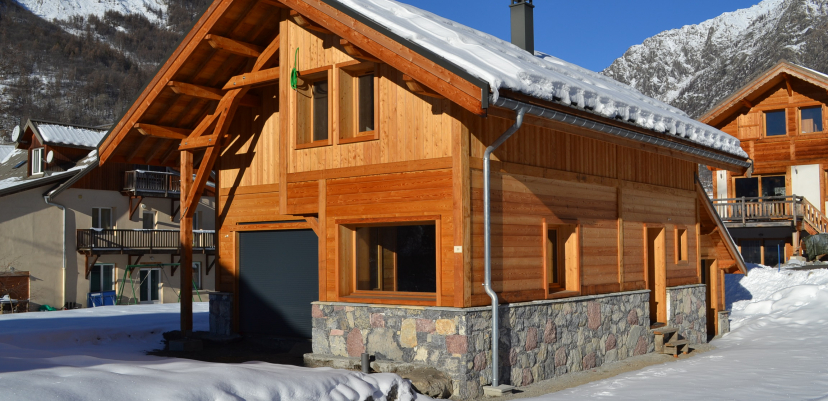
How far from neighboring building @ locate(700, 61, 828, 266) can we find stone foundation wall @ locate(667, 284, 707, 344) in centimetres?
1230

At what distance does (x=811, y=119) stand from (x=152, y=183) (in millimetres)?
27099

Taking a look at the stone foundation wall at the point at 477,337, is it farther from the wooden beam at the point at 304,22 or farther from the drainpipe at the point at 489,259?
the wooden beam at the point at 304,22

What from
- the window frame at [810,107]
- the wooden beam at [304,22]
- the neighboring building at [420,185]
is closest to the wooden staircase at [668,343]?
the neighboring building at [420,185]

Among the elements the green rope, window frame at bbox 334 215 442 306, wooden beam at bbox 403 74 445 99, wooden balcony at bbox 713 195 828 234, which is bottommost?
window frame at bbox 334 215 442 306

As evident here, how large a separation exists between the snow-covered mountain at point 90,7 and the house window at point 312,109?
4909 inches

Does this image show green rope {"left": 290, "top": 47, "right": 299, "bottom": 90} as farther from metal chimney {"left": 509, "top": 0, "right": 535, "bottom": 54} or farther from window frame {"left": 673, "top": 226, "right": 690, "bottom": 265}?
window frame {"left": 673, "top": 226, "right": 690, "bottom": 265}

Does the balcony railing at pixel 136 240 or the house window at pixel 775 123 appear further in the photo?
the balcony railing at pixel 136 240

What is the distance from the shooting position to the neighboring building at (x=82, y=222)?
98.1 feet

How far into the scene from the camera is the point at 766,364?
41.4ft

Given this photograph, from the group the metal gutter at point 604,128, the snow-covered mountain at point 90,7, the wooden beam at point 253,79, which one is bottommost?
the metal gutter at point 604,128

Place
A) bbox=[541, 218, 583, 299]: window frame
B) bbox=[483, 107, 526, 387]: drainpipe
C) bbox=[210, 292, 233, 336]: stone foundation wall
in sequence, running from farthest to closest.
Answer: bbox=[210, 292, 233, 336]: stone foundation wall
bbox=[541, 218, 583, 299]: window frame
bbox=[483, 107, 526, 387]: drainpipe

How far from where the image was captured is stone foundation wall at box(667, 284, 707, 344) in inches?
622

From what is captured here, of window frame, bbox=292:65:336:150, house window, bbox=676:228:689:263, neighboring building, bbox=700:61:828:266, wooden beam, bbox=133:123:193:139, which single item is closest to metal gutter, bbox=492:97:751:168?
house window, bbox=676:228:689:263

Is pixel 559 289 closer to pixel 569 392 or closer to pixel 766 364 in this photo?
pixel 569 392
